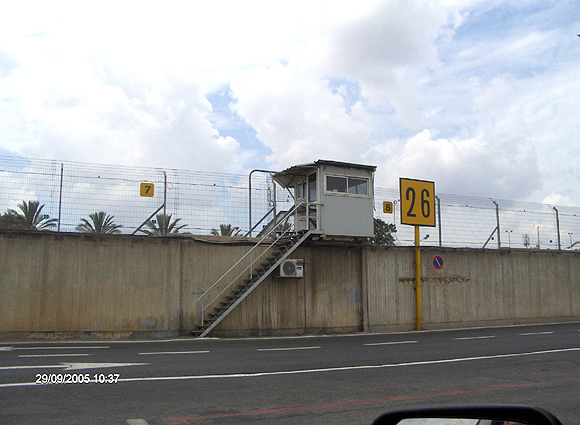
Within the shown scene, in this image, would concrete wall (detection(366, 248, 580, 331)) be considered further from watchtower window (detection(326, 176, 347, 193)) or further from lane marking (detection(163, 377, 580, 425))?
lane marking (detection(163, 377, 580, 425))

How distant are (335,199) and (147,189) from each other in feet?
22.8

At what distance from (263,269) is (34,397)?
1167 cm

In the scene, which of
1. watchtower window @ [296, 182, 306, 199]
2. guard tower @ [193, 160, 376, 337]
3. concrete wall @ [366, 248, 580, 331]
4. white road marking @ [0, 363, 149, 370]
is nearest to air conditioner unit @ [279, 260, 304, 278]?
guard tower @ [193, 160, 376, 337]

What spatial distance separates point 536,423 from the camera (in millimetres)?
1967

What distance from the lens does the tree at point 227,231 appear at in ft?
59.2

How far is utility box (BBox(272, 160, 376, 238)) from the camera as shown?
19312 mm

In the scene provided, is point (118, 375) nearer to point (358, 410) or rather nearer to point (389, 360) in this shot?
point (358, 410)

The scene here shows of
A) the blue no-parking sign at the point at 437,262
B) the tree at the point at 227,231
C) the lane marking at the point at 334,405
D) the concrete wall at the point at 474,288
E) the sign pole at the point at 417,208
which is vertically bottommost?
the lane marking at the point at 334,405

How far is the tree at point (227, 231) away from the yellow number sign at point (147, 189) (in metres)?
2.44

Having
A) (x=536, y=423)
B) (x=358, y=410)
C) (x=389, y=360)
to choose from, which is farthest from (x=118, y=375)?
(x=536, y=423)

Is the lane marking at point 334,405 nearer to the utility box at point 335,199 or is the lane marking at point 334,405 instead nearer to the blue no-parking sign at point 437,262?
the utility box at point 335,199

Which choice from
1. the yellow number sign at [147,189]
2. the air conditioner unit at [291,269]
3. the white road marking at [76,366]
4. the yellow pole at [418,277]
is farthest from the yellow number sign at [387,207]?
the white road marking at [76,366]

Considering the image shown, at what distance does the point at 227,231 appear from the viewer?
18.4 meters

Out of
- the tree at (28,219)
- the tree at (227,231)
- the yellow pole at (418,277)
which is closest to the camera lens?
the tree at (28,219)
